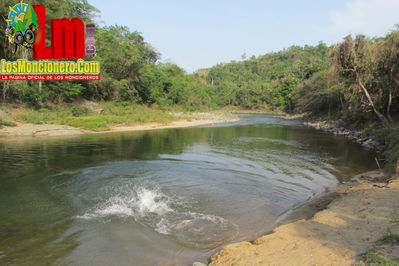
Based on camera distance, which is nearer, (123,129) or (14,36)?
(14,36)

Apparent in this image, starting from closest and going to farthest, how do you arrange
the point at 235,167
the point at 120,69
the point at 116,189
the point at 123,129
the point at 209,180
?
the point at 116,189, the point at 209,180, the point at 235,167, the point at 123,129, the point at 120,69

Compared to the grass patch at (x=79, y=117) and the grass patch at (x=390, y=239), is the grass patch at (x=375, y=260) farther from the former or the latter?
the grass patch at (x=79, y=117)

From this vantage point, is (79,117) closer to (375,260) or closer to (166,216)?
(166,216)

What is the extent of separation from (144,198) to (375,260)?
5974 mm

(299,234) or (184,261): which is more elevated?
(299,234)

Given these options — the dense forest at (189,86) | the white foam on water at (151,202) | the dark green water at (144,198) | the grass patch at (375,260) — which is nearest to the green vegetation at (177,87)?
the dense forest at (189,86)

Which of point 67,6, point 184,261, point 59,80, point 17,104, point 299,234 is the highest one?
point 67,6

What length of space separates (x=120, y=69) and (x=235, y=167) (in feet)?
103

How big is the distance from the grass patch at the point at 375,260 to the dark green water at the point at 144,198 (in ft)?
8.23

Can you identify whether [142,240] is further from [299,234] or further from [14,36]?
[14,36]

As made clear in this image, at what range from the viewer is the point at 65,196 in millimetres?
8109

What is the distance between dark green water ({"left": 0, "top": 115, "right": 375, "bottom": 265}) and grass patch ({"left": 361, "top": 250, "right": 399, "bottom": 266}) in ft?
8.23

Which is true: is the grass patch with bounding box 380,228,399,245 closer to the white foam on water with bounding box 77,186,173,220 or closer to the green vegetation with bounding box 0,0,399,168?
the white foam on water with bounding box 77,186,173,220

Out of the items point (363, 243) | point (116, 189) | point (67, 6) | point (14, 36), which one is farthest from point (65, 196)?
point (67, 6)
